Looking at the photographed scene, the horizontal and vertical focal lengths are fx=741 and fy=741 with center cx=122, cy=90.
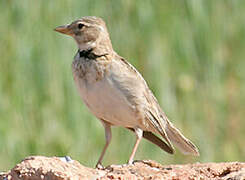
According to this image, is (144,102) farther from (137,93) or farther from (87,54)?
(87,54)

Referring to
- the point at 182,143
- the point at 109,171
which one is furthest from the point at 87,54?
the point at 109,171

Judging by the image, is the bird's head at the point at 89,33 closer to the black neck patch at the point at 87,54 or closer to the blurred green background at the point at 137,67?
the black neck patch at the point at 87,54

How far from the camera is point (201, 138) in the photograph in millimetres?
9508

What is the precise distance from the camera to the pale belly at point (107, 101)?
5953 mm

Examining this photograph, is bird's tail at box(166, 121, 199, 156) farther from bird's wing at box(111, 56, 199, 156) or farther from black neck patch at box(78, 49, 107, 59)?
black neck patch at box(78, 49, 107, 59)

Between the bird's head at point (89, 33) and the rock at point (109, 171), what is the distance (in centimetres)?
165

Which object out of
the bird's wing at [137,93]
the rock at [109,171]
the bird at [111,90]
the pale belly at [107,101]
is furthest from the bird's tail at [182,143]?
the rock at [109,171]

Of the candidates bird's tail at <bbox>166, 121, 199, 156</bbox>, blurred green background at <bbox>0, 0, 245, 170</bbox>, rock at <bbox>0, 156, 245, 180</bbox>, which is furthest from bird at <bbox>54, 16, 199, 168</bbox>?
blurred green background at <bbox>0, 0, 245, 170</bbox>

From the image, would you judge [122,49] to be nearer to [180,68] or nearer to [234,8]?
[180,68]

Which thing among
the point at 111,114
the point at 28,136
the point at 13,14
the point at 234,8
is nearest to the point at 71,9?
the point at 13,14

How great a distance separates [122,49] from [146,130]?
281 centimetres

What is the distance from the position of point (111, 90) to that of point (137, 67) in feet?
10.5

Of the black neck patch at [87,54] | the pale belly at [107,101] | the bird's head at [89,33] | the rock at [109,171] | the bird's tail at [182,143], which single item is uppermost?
the bird's head at [89,33]

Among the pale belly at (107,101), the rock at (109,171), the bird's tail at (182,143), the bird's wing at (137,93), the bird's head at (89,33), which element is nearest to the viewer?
the rock at (109,171)
